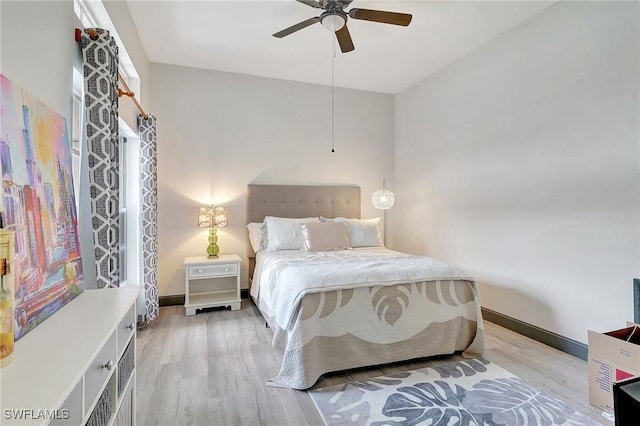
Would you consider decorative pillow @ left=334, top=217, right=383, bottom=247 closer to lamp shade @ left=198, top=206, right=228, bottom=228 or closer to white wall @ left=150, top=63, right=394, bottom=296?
white wall @ left=150, top=63, right=394, bottom=296

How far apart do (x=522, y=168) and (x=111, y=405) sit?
11.2 feet

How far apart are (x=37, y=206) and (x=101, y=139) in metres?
0.79

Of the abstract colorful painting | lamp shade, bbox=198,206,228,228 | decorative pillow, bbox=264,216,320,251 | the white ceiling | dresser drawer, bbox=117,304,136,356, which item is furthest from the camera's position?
lamp shade, bbox=198,206,228,228

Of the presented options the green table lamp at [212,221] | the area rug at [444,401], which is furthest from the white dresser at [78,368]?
the green table lamp at [212,221]

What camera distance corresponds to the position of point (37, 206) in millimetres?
1221

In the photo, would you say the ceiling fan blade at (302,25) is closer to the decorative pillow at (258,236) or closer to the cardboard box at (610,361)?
the decorative pillow at (258,236)

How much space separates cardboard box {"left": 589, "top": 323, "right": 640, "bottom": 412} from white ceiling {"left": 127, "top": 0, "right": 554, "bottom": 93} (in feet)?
8.62

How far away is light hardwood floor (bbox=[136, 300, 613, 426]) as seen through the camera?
192 cm

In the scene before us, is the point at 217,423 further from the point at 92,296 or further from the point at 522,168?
the point at 522,168

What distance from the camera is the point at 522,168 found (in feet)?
10.0

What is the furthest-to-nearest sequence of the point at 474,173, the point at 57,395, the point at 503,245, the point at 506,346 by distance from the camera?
the point at 474,173 < the point at 503,245 < the point at 506,346 < the point at 57,395

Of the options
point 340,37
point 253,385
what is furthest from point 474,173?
point 253,385

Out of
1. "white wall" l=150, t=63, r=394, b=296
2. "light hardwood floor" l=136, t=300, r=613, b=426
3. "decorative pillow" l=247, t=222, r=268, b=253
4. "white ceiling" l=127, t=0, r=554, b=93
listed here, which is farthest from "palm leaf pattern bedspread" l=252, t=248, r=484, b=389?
"white ceiling" l=127, t=0, r=554, b=93

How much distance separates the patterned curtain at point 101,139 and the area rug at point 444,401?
5.03 ft
